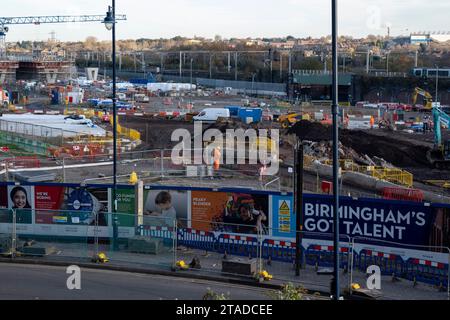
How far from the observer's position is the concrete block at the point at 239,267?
10.8 meters

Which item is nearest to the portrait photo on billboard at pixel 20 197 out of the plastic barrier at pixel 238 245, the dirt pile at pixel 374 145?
the plastic barrier at pixel 238 245

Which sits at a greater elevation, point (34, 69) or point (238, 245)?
point (34, 69)

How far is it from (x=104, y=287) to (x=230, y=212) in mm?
2987

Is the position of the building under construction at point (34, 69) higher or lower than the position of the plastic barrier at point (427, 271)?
higher

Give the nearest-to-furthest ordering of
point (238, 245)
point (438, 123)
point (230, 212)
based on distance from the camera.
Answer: point (238, 245), point (230, 212), point (438, 123)

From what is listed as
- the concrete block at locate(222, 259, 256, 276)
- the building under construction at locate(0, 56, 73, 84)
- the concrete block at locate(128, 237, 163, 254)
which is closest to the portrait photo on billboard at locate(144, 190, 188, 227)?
the concrete block at locate(128, 237, 163, 254)

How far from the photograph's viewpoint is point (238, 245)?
1202cm

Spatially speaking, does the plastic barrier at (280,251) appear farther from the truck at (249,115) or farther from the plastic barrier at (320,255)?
the truck at (249,115)

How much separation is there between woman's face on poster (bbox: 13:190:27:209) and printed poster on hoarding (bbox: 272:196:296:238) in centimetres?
469

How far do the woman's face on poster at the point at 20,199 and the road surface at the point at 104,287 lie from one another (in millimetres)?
2016

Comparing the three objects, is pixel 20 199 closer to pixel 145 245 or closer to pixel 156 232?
pixel 145 245

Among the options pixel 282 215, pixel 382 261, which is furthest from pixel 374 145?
pixel 382 261

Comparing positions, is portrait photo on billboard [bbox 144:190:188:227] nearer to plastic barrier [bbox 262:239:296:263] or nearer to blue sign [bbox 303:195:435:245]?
plastic barrier [bbox 262:239:296:263]
